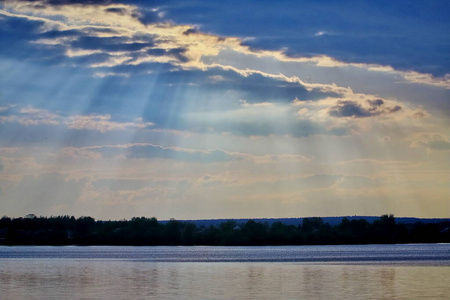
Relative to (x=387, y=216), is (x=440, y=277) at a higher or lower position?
lower

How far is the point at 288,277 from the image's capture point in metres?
58.4

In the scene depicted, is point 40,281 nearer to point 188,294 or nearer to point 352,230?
point 188,294

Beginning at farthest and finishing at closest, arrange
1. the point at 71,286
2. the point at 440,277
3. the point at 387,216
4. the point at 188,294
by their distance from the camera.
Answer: the point at 387,216 → the point at 440,277 → the point at 71,286 → the point at 188,294

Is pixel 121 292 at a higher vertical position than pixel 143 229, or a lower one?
lower

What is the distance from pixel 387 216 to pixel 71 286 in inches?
5097

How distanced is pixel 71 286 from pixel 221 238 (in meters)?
137

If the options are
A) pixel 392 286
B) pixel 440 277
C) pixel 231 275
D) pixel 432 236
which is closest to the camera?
pixel 392 286

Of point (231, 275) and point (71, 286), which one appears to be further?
point (231, 275)

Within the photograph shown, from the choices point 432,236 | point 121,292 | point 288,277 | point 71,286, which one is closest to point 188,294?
point 121,292

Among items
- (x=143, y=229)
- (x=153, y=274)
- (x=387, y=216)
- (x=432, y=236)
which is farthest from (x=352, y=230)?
(x=153, y=274)

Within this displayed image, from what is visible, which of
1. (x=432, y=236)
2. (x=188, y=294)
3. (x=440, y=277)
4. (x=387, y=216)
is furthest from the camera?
(x=432, y=236)

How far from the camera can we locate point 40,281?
56.6 m

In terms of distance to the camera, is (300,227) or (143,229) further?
(143,229)

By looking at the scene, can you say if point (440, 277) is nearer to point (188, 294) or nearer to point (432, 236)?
point (188, 294)
